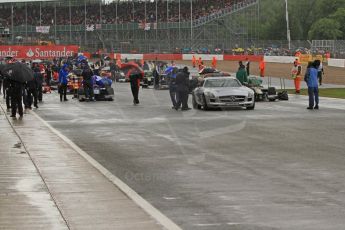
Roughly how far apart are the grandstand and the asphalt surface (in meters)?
72.8

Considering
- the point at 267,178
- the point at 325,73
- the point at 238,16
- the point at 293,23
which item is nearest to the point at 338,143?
the point at 267,178

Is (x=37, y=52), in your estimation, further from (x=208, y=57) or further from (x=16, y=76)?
(x=16, y=76)

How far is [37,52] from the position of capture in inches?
3076

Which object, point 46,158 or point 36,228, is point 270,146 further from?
point 36,228

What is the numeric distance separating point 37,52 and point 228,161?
66047 mm

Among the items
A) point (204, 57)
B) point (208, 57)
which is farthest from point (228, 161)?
point (204, 57)

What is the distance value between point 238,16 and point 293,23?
14268 millimetres

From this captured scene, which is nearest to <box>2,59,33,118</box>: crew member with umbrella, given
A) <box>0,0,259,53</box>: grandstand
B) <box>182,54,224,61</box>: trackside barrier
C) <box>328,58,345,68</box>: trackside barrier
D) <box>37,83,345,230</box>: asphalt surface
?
<box>37,83,345,230</box>: asphalt surface

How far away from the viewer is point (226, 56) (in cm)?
9369

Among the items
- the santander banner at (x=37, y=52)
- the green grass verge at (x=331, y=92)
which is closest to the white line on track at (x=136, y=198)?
the green grass verge at (x=331, y=92)

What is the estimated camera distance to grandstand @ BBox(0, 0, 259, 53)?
9950 cm

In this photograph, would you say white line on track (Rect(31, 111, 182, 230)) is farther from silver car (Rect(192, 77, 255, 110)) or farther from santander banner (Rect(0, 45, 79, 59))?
santander banner (Rect(0, 45, 79, 59))

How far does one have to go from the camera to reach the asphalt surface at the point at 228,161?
8781 millimetres

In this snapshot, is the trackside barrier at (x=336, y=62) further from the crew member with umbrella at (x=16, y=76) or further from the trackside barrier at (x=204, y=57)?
the crew member with umbrella at (x=16, y=76)
